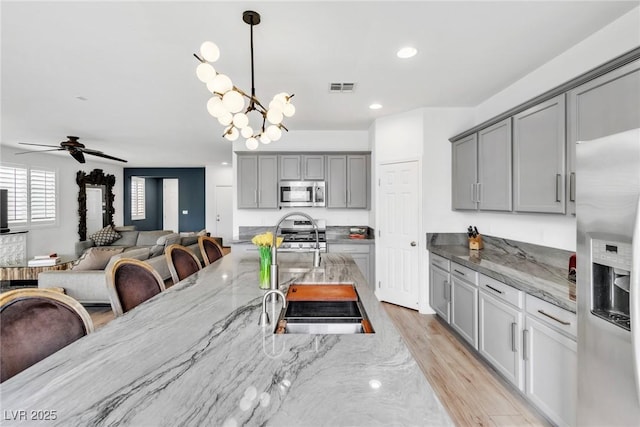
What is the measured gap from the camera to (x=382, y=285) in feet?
14.2

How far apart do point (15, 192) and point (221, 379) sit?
7.88 meters

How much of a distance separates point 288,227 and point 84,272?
2825mm

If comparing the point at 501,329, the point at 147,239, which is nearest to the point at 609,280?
the point at 501,329

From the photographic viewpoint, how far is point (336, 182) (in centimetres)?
487

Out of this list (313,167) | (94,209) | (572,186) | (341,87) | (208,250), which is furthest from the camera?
(94,209)

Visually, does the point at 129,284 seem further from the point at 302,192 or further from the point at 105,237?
the point at 105,237

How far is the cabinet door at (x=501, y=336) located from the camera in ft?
6.84

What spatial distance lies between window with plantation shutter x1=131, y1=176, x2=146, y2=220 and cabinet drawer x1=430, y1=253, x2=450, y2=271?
30.7ft

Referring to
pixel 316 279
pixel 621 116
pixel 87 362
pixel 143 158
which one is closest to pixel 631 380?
pixel 621 116

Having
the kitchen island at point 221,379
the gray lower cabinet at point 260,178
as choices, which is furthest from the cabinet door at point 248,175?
the kitchen island at point 221,379

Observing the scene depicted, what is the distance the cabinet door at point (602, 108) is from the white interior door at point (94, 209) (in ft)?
32.2

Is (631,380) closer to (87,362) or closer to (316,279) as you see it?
(316,279)

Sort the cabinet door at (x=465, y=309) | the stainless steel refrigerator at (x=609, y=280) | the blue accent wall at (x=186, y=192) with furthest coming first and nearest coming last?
the blue accent wall at (x=186, y=192), the cabinet door at (x=465, y=309), the stainless steel refrigerator at (x=609, y=280)

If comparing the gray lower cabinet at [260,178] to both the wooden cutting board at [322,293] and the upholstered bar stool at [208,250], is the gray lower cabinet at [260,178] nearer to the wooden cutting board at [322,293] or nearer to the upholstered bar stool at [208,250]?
the upholstered bar stool at [208,250]
